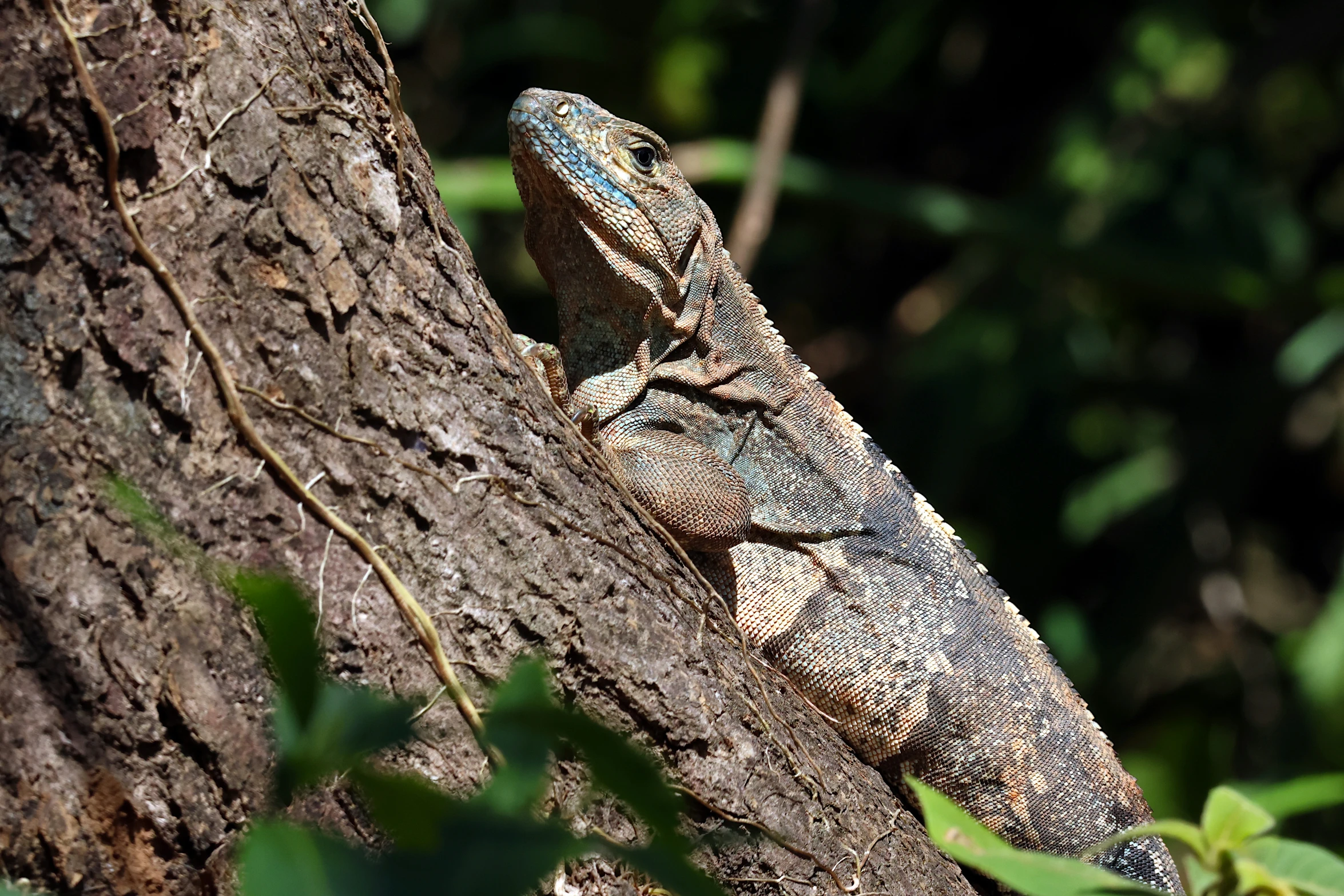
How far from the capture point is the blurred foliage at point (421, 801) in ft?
3.82

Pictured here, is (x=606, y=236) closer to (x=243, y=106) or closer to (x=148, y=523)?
(x=243, y=106)

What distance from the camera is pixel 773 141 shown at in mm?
7270

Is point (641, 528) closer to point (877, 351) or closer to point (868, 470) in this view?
point (868, 470)

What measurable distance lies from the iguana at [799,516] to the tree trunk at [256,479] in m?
0.90

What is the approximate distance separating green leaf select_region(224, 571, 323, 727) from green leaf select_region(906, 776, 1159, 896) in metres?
0.84

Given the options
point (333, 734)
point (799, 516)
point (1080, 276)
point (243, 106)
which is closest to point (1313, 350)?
point (1080, 276)

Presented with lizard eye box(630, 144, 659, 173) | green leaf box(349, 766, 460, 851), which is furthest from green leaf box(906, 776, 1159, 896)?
lizard eye box(630, 144, 659, 173)

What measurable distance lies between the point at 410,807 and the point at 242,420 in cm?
112

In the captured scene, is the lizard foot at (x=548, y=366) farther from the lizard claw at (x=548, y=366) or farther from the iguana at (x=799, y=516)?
the iguana at (x=799, y=516)

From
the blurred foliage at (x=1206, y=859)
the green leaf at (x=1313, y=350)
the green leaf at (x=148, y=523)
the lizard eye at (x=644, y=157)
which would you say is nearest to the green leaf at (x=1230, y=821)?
the blurred foliage at (x=1206, y=859)

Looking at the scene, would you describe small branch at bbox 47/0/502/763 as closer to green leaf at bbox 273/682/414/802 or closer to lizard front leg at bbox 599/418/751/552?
green leaf at bbox 273/682/414/802

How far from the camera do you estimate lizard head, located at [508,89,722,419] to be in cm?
383

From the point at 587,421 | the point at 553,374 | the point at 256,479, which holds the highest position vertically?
the point at 256,479

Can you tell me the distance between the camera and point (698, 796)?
253 centimetres
